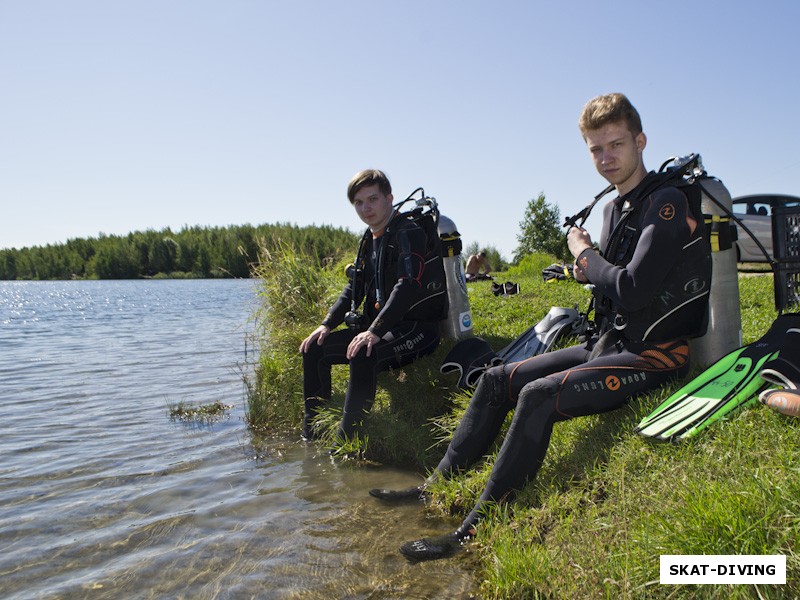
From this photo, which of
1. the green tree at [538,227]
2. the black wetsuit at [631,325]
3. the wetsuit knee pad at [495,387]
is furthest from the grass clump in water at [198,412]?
the green tree at [538,227]

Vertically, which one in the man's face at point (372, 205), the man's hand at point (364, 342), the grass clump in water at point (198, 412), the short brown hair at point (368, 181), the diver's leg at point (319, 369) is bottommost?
the grass clump in water at point (198, 412)

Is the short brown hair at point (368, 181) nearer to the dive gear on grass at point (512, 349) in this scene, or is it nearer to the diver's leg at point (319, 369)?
the diver's leg at point (319, 369)

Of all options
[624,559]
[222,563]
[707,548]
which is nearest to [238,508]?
[222,563]

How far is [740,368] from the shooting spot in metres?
2.92

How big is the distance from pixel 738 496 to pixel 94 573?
3.10 meters

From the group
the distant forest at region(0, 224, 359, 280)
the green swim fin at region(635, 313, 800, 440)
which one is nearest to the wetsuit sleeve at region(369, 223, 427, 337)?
the green swim fin at region(635, 313, 800, 440)

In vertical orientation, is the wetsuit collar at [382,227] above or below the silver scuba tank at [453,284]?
above

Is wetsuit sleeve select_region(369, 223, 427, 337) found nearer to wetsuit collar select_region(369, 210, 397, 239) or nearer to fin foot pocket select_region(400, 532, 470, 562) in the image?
wetsuit collar select_region(369, 210, 397, 239)

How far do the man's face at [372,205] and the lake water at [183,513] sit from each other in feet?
6.44

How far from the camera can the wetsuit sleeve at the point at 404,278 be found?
461 centimetres

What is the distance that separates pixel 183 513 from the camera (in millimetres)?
4051

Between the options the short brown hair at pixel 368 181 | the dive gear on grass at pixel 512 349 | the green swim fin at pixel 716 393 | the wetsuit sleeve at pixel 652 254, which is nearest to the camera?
the green swim fin at pixel 716 393

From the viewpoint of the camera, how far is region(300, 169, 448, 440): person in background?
184 inches

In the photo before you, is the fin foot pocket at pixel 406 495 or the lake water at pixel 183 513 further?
the fin foot pocket at pixel 406 495
